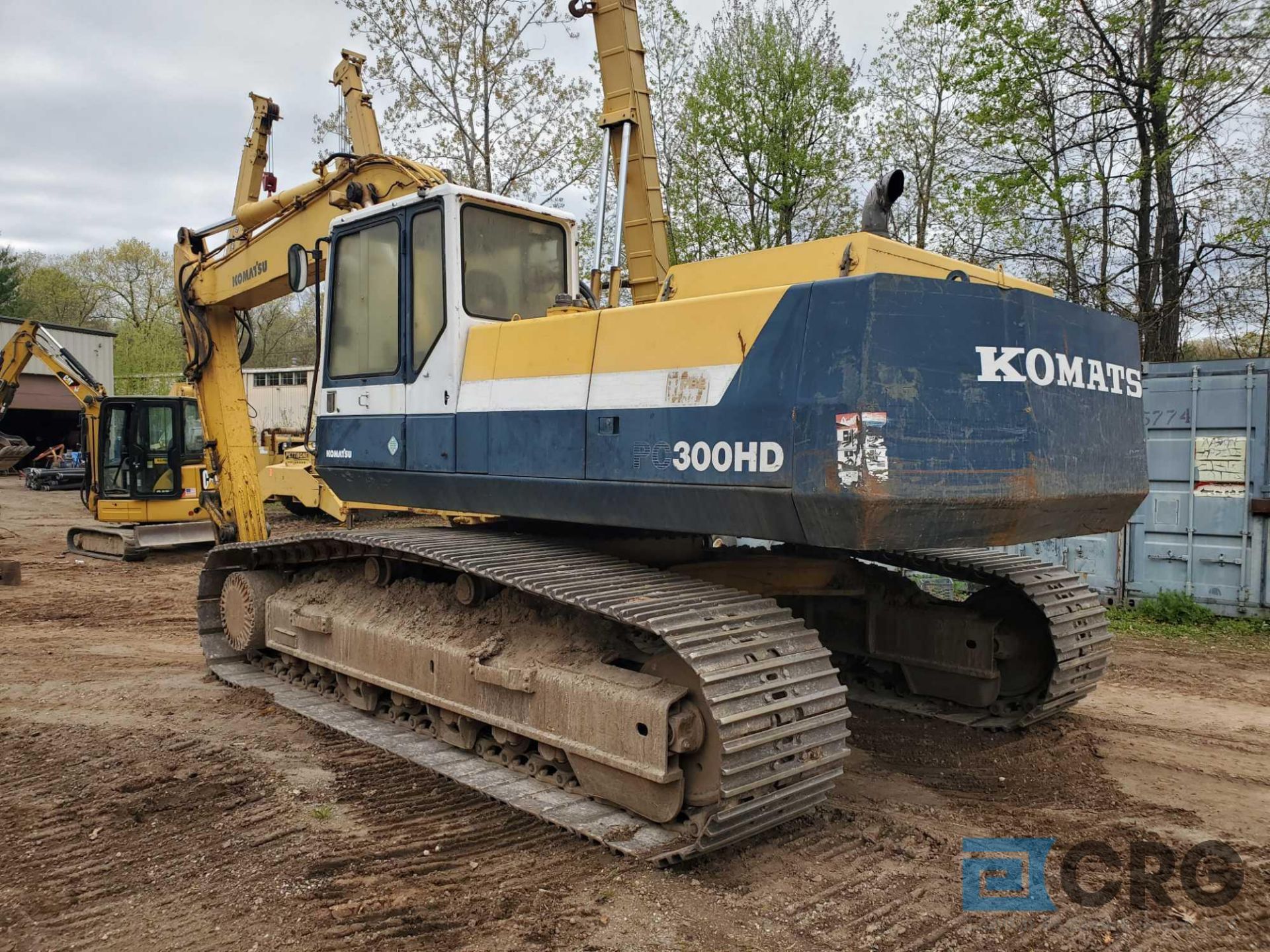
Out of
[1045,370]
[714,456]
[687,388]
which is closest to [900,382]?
[1045,370]

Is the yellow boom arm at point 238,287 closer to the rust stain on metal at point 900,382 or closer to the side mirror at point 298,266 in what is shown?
the side mirror at point 298,266

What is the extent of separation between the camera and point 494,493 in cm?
481

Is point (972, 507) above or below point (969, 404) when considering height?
below

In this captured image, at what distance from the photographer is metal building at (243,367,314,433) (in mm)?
33750

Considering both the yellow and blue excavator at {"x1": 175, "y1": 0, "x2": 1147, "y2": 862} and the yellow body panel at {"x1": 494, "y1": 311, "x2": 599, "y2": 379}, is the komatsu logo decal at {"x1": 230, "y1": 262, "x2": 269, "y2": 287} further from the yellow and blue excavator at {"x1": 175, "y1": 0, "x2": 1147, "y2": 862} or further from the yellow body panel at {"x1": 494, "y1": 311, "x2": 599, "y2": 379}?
the yellow body panel at {"x1": 494, "y1": 311, "x2": 599, "y2": 379}

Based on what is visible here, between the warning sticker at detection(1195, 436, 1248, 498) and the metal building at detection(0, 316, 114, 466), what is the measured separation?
1318 inches

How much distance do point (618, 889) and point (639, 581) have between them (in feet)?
4.25

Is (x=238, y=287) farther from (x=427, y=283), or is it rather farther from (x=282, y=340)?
(x=282, y=340)

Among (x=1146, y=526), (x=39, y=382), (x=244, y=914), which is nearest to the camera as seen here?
(x=244, y=914)

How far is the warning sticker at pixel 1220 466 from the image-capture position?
8.70 metres

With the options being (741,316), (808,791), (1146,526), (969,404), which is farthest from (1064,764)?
(1146,526)

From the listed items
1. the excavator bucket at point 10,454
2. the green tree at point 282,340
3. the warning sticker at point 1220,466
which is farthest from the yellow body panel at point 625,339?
the green tree at point 282,340

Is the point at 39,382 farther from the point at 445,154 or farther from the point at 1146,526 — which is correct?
the point at 1146,526

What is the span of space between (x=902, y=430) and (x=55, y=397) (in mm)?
36686
